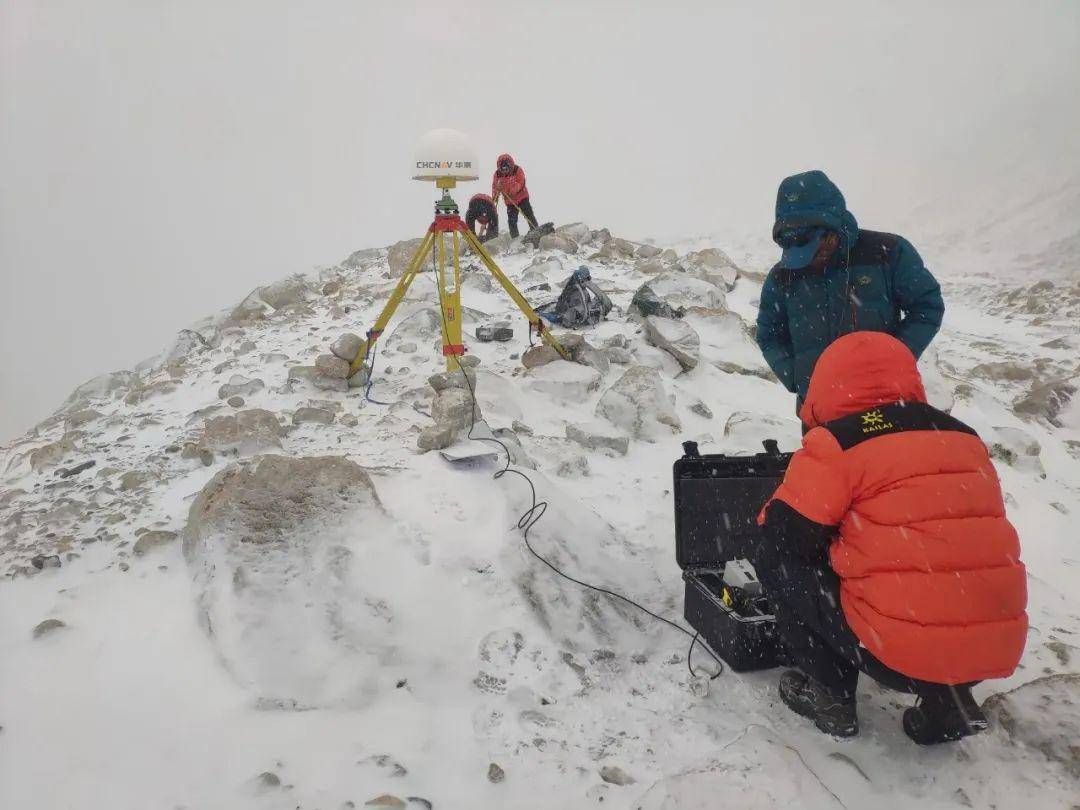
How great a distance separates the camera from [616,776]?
186 centimetres

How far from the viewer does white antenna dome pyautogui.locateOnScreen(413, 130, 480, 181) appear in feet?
12.2

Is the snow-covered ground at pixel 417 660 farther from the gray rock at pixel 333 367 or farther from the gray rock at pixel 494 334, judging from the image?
the gray rock at pixel 494 334

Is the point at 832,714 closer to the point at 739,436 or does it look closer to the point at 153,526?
the point at 739,436

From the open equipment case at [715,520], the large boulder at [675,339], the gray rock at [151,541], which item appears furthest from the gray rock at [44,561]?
the large boulder at [675,339]

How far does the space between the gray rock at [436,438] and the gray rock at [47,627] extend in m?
1.58

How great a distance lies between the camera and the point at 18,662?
200cm

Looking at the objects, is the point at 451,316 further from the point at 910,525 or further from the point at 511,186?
the point at 511,186

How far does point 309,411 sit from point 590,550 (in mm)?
1973

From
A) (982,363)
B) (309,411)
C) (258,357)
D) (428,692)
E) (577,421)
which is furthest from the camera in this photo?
(982,363)

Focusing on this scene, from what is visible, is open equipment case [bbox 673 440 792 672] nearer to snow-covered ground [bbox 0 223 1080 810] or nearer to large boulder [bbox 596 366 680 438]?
snow-covered ground [bbox 0 223 1080 810]

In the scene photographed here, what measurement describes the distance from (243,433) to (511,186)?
6500 mm

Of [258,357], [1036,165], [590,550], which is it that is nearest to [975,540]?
[590,550]

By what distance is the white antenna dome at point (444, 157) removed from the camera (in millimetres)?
3730

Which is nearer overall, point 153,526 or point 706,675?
point 706,675
